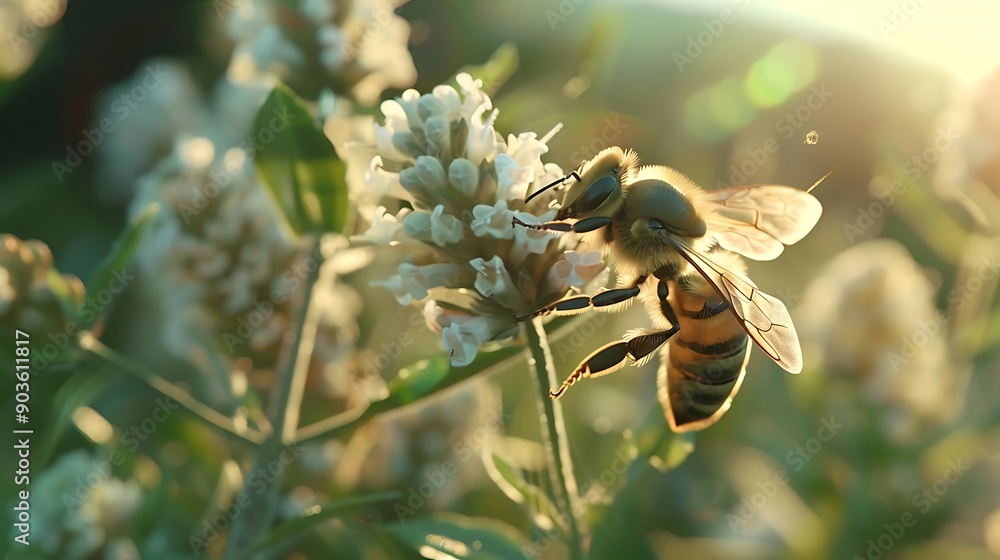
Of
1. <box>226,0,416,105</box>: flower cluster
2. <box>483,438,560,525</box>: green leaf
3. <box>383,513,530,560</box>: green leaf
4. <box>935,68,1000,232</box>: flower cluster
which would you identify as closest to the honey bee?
<box>483,438,560,525</box>: green leaf

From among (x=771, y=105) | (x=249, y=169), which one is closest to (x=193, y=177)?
(x=249, y=169)

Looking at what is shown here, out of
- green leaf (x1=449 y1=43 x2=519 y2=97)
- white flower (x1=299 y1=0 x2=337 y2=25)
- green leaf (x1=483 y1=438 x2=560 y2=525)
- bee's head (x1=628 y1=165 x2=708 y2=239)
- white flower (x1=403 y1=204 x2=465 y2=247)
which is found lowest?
green leaf (x1=483 y1=438 x2=560 y2=525)

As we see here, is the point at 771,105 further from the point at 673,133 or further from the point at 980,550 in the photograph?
the point at 980,550

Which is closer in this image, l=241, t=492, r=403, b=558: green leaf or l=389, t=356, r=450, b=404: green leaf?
l=241, t=492, r=403, b=558: green leaf

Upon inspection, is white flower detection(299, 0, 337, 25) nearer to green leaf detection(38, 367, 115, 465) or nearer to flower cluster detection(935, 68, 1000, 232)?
green leaf detection(38, 367, 115, 465)

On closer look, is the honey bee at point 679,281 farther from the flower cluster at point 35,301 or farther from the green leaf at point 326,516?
the flower cluster at point 35,301
